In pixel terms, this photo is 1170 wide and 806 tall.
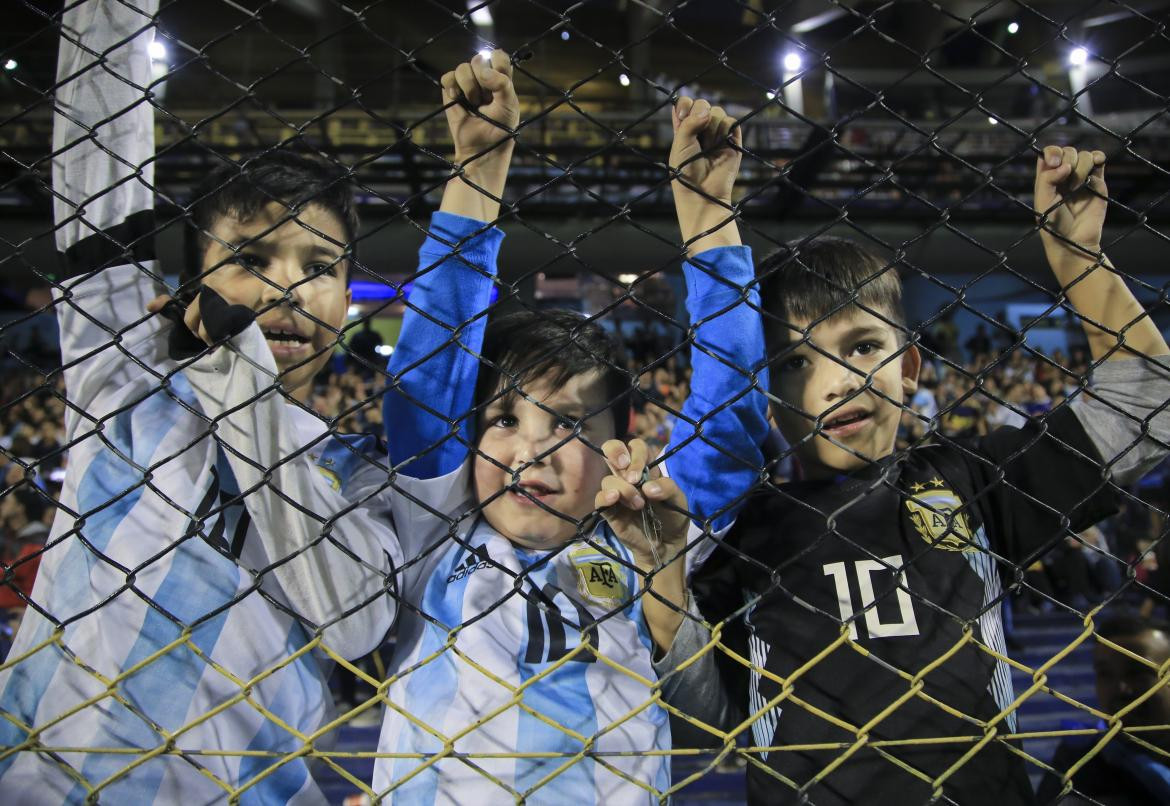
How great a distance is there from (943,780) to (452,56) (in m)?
12.7

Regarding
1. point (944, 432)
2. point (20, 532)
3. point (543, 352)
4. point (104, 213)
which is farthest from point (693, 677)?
point (20, 532)

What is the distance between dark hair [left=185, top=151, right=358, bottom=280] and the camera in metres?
1.27

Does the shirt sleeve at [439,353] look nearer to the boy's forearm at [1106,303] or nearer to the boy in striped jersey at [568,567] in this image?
the boy in striped jersey at [568,567]

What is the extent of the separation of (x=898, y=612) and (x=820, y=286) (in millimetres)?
533

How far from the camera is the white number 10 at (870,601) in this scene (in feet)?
3.74

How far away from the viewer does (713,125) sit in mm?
1051

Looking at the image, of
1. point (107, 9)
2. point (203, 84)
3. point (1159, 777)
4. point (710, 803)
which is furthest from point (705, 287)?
point (203, 84)

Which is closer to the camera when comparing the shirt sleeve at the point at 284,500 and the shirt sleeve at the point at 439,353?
the shirt sleeve at the point at 284,500

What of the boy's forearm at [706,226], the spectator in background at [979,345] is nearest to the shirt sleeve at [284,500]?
the boy's forearm at [706,226]

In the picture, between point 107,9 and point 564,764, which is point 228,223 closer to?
point 107,9

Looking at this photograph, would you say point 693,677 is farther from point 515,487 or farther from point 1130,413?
point 1130,413

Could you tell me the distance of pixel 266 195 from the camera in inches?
48.6

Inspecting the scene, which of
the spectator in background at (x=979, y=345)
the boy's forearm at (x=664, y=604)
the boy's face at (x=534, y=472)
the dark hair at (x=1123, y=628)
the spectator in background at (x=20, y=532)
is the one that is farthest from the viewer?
the spectator in background at (x=979, y=345)

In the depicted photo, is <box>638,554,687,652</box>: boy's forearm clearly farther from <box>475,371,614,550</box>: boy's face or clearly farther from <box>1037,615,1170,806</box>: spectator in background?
<box>1037,615,1170,806</box>: spectator in background
